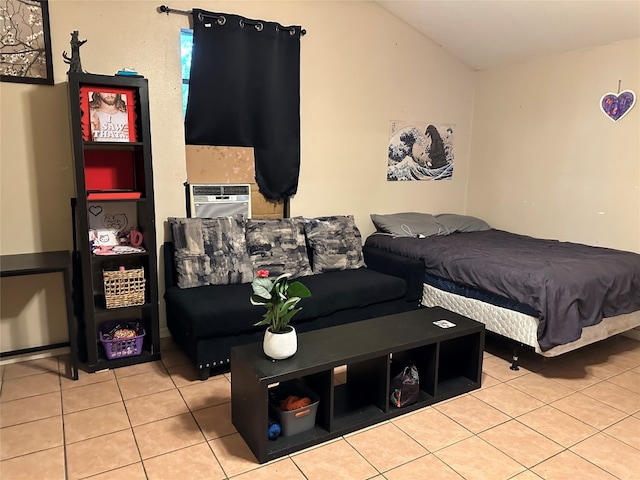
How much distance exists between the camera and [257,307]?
9.07 ft

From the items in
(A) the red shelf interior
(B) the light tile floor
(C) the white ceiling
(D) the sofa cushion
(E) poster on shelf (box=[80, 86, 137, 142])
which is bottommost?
(B) the light tile floor

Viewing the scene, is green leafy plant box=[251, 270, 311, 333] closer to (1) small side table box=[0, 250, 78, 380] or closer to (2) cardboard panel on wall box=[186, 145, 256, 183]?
(1) small side table box=[0, 250, 78, 380]

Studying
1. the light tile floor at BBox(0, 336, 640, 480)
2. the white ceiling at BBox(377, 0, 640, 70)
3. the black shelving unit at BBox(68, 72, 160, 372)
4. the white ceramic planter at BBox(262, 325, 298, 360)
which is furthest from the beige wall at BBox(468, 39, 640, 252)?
the black shelving unit at BBox(68, 72, 160, 372)

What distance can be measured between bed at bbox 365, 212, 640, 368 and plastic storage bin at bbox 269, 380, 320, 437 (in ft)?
4.75

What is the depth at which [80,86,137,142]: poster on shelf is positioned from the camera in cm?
268

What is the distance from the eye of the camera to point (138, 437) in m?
2.18

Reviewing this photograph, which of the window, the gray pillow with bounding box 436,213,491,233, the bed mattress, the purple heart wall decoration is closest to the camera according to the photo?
the bed mattress

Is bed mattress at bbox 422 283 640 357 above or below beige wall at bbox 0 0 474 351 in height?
below

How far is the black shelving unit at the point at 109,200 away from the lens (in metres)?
2.66

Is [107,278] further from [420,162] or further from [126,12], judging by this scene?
[420,162]

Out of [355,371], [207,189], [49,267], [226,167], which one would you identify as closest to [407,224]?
[226,167]

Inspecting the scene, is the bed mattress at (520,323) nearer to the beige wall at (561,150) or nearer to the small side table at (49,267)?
the beige wall at (561,150)

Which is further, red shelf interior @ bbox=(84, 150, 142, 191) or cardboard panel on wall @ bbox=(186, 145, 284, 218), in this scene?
cardboard panel on wall @ bbox=(186, 145, 284, 218)

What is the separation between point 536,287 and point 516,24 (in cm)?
219
